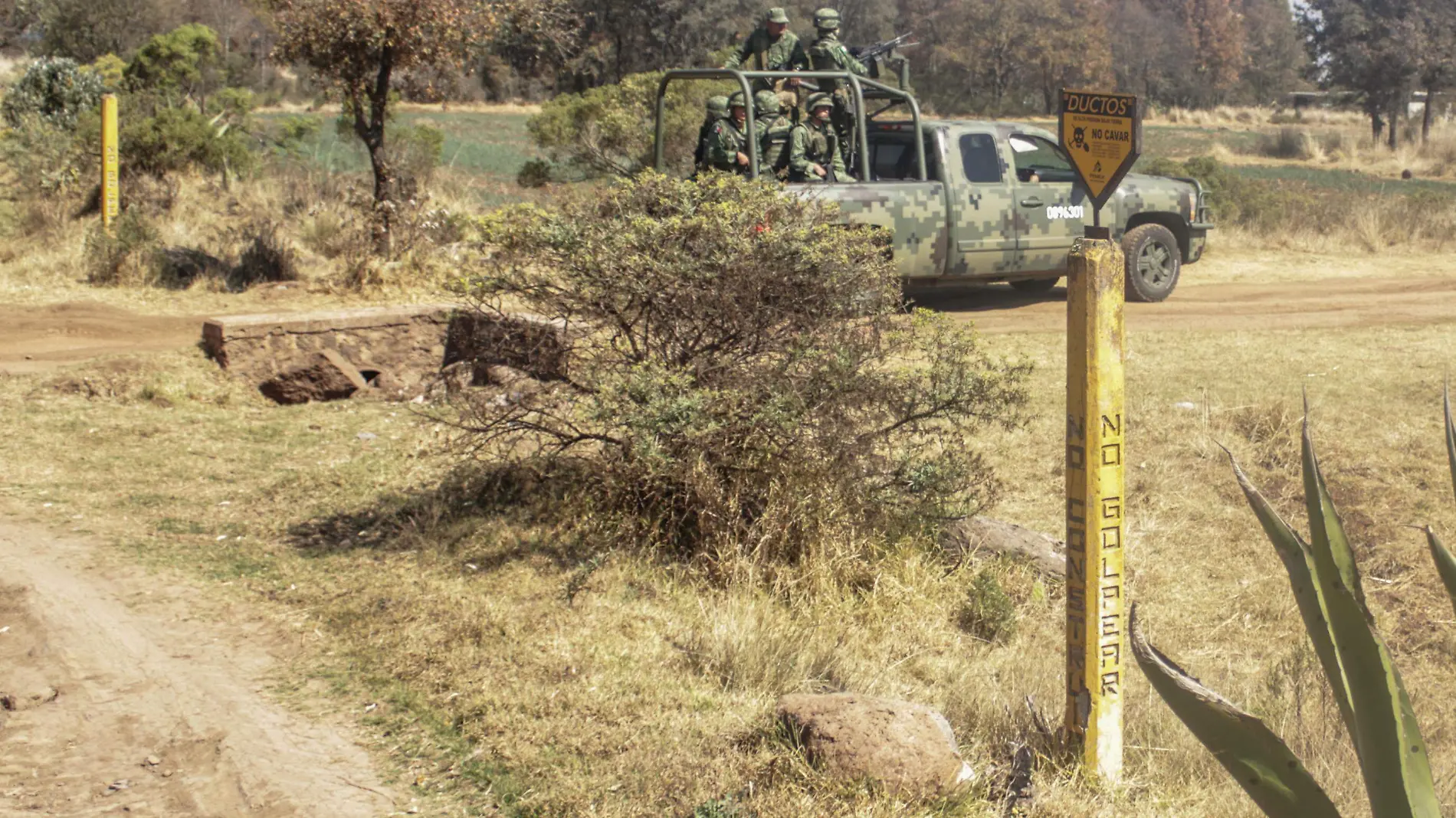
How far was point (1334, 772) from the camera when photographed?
4.23 m

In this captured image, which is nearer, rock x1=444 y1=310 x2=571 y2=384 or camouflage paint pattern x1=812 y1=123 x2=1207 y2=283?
rock x1=444 y1=310 x2=571 y2=384

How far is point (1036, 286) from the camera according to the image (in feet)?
46.2

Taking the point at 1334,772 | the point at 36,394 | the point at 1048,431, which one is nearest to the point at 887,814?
the point at 1334,772

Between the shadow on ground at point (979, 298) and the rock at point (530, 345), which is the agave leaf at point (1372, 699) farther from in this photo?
the shadow on ground at point (979, 298)

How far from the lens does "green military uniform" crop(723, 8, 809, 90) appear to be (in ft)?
37.8

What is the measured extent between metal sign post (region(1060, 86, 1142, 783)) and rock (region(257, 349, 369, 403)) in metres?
6.36

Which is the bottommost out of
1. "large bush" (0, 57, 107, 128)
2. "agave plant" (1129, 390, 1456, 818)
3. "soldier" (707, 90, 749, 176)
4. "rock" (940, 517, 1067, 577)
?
"rock" (940, 517, 1067, 577)

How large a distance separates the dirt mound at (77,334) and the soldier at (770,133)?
14.6 feet

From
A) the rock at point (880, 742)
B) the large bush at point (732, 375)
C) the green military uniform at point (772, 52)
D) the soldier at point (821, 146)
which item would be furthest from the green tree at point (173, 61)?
the rock at point (880, 742)

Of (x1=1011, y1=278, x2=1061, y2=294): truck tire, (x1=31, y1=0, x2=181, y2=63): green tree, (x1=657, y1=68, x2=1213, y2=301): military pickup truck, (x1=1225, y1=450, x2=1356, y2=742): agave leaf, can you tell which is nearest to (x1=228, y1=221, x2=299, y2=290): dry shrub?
(x1=657, y1=68, x2=1213, y2=301): military pickup truck

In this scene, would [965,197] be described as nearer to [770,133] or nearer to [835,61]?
[835,61]

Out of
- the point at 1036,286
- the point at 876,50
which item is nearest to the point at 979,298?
the point at 1036,286

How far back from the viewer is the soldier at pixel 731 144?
1053 centimetres

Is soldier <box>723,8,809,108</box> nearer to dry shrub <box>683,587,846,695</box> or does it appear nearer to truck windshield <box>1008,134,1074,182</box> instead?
truck windshield <box>1008,134,1074,182</box>
